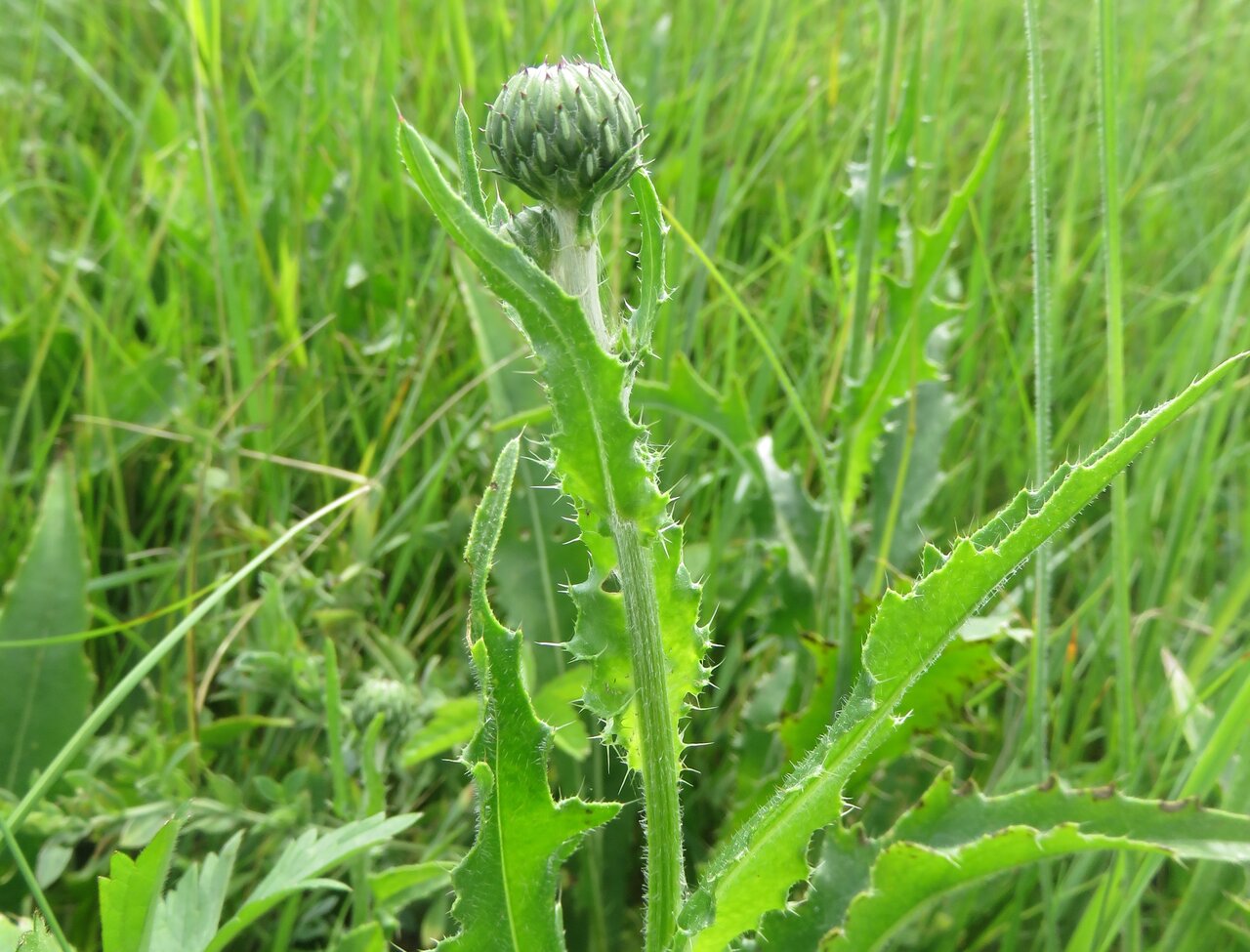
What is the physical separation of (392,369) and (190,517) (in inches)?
18.4

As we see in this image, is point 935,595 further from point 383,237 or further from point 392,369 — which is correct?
point 383,237

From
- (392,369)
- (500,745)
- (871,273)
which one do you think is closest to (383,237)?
(392,369)

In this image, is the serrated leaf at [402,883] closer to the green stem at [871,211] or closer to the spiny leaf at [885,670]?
the spiny leaf at [885,670]

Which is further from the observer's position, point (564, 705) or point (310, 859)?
point (564, 705)

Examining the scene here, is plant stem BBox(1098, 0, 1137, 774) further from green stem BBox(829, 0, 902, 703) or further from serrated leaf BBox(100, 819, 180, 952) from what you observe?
serrated leaf BBox(100, 819, 180, 952)

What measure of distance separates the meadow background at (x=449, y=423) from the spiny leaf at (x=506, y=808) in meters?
0.29

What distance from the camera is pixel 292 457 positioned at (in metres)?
2.15

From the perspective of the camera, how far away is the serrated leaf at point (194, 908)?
3.75 ft

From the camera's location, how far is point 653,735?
3.22ft

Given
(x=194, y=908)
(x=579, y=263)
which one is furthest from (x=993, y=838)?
(x=194, y=908)

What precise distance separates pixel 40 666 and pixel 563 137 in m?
1.23

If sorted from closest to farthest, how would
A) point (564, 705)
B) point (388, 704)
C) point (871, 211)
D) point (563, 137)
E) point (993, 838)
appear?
point (563, 137), point (993, 838), point (388, 704), point (564, 705), point (871, 211)

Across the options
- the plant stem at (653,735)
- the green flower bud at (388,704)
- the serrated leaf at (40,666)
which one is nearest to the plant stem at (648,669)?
the plant stem at (653,735)

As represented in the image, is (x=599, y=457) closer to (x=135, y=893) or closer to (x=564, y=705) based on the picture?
(x=135, y=893)
